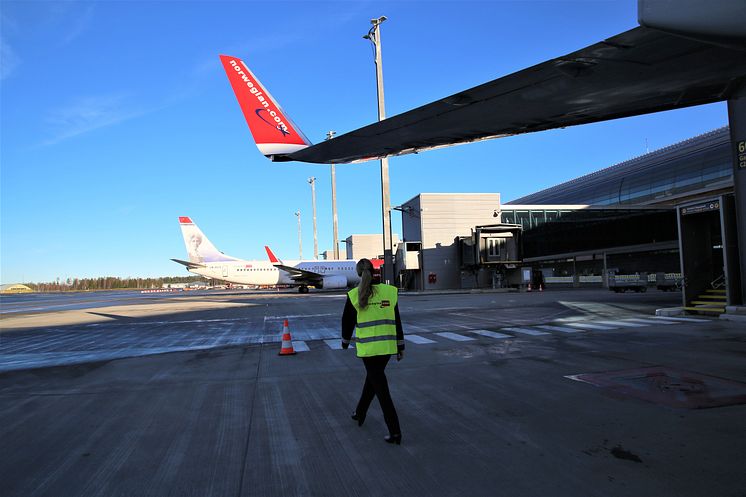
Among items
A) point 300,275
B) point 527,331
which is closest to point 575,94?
point 527,331

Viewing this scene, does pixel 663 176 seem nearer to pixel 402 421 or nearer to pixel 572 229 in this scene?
pixel 572 229

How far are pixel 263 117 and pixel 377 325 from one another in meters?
3.63

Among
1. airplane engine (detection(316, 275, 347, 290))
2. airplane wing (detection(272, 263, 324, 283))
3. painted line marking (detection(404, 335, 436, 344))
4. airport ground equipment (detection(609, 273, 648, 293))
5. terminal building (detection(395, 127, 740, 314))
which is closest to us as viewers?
painted line marking (detection(404, 335, 436, 344))

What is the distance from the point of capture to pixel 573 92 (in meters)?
4.76

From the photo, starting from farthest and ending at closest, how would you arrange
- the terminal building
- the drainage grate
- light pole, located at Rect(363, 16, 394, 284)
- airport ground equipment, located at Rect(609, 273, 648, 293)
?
the terminal building → light pole, located at Rect(363, 16, 394, 284) → airport ground equipment, located at Rect(609, 273, 648, 293) → the drainage grate

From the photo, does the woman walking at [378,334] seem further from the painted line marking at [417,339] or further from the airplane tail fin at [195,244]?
the airplane tail fin at [195,244]

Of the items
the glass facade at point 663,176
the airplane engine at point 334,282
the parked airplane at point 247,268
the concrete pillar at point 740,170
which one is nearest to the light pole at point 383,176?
the airplane engine at point 334,282

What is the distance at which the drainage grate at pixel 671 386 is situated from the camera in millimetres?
5465

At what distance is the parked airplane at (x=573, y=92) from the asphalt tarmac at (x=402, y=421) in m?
3.22

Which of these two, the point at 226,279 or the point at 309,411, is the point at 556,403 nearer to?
the point at 309,411

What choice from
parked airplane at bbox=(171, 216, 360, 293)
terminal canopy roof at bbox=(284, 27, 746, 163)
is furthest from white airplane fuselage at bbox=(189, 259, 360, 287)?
terminal canopy roof at bbox=(284, 27, 746, 163)

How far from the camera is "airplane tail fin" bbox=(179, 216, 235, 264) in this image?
153 feet

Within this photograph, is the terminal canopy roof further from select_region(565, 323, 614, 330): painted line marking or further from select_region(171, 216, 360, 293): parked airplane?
select_region(171, 216, 360, 293): parked airplane

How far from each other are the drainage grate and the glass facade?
3824cm
